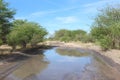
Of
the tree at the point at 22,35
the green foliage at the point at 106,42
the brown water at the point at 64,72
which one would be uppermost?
the tree at the point at 22,35

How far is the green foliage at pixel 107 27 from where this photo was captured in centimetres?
4422

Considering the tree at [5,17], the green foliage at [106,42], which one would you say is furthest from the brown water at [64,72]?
the green foliage at [106,42]

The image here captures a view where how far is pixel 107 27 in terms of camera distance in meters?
46.4

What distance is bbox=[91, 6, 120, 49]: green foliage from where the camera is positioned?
44219 millimetres

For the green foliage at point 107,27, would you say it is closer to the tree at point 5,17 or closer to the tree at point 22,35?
the tree at point 22,35

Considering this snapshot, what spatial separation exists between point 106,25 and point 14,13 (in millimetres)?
22575

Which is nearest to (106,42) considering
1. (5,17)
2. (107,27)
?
(107,27)

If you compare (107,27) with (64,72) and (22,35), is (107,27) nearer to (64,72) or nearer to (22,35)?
(22,35)

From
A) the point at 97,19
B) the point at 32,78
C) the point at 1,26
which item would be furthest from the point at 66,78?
the point at 97,19

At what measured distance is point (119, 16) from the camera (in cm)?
4456

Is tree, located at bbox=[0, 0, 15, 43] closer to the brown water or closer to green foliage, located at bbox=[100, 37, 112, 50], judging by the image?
the brown water

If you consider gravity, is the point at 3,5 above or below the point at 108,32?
above

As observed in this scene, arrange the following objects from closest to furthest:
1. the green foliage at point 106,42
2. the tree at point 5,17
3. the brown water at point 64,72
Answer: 1. the brown water at point 64,72
2. the tree at point 5,17
3. the green foliage at point 106,42

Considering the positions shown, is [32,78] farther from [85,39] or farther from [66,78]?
[85,39]
